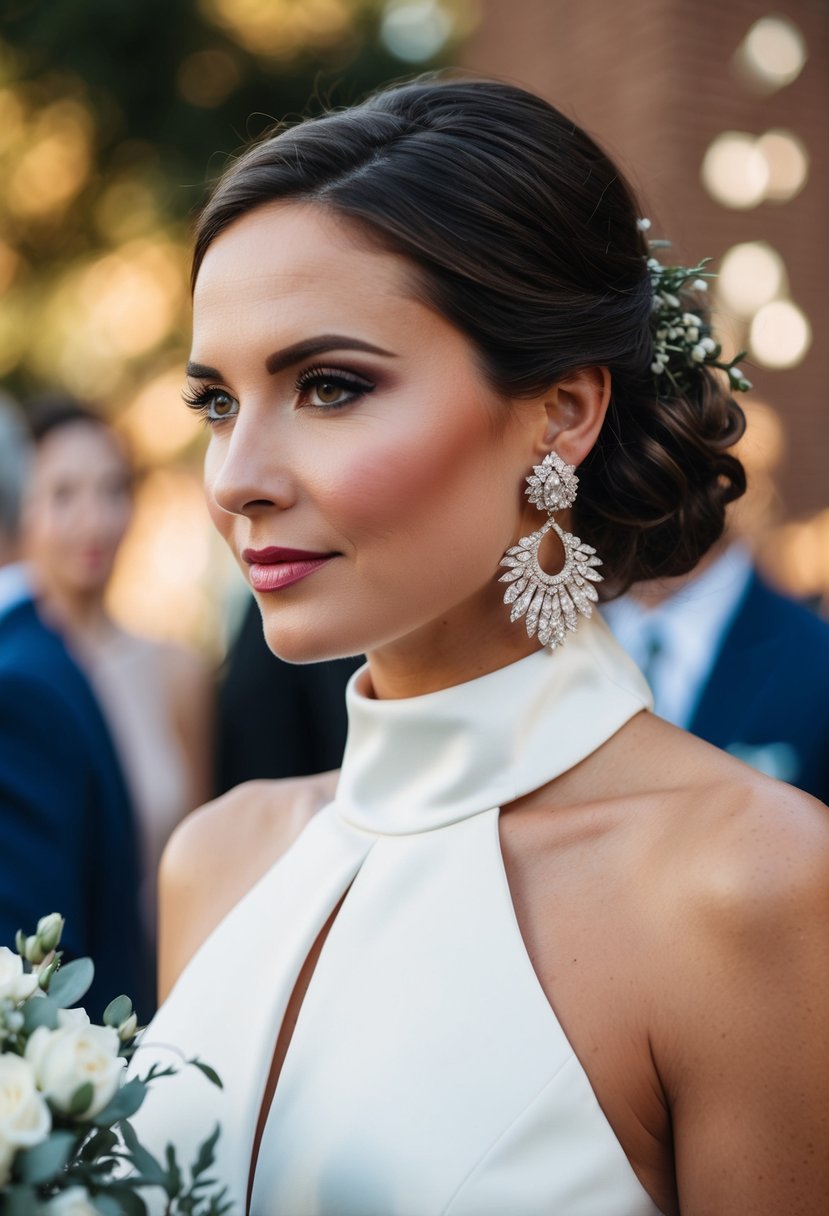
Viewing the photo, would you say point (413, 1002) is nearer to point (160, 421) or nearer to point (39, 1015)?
point (39, 1015)

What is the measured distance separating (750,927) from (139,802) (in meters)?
3.41

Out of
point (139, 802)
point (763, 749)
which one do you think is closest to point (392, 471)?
point (763, 749)

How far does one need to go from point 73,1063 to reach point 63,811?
2.01 meters

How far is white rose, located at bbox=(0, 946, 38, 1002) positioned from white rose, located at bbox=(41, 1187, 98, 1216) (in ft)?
0.83

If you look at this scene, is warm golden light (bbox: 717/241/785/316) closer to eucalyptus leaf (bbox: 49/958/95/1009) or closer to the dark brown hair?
the dark brown hair

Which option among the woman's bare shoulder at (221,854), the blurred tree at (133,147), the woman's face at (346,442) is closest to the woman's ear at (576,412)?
the woman's face at (346,442)

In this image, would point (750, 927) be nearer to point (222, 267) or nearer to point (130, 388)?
point (222, 267)

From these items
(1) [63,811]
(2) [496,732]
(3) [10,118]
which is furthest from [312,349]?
(3) [10,118]

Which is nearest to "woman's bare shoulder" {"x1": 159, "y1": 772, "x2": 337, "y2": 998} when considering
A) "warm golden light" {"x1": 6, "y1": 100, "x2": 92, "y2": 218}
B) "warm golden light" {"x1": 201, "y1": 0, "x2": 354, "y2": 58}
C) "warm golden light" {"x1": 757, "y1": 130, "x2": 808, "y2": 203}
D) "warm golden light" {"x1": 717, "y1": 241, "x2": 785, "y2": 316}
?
"warm golden light" {"x1": 717, "y1": 241, "x2": 785, "y2": 316}

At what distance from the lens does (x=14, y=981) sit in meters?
1.47

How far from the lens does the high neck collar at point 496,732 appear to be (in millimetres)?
1934

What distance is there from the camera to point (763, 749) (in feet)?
11.1

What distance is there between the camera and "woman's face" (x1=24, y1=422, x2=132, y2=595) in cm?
483

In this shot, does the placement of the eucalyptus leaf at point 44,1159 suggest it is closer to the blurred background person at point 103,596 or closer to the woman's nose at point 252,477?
the woman's nose at point 252,477
